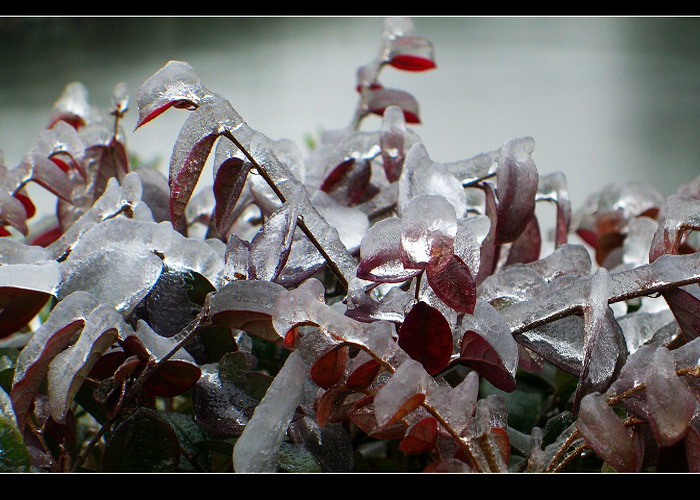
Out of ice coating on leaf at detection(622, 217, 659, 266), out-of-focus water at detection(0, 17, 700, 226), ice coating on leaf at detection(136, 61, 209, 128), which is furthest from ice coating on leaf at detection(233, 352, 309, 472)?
out-of-focus water at detection(0, 17, 700, 226)

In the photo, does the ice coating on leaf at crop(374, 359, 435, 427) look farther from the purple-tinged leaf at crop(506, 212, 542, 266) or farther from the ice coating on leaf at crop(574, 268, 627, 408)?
the purple-tinged leaf at crop(506, 212, 542, 266)

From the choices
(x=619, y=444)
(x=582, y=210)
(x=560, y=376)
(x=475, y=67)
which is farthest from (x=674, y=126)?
(x=619, y=444)

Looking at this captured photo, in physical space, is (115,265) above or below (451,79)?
above

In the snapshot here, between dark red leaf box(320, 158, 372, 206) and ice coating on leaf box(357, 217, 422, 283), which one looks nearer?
ice coating on leaf box(357, 217, 422, 283)

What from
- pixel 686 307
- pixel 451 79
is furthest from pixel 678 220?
pixel 451 79

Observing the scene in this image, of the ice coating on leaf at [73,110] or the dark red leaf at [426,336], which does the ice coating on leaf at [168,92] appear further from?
the ice coating on leaf at [73,110]

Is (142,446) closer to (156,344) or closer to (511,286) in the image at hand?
(156,344)

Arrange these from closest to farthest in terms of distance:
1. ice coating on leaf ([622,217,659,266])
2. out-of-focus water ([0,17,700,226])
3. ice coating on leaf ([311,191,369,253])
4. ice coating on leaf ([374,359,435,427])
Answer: ice coating on leaf ([374,359,435,427])
ice coating on leaf ([311,191,369,253])
ice coating on leaf ([622,217,659,266])
out-of-focus water ([0,17,700,226])
